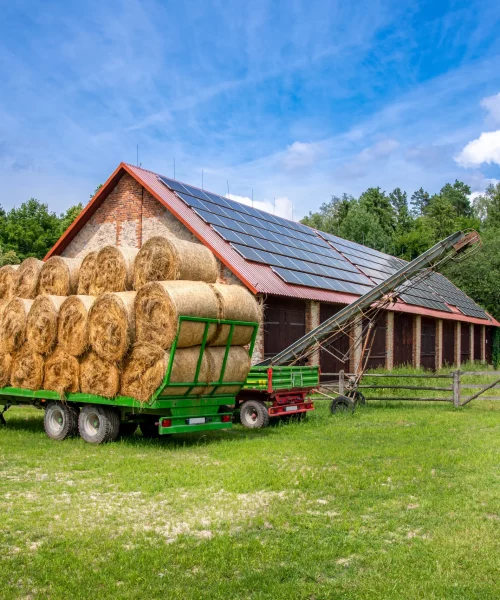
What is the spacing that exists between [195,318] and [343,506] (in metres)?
4.64

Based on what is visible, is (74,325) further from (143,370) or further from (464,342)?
(464,342)

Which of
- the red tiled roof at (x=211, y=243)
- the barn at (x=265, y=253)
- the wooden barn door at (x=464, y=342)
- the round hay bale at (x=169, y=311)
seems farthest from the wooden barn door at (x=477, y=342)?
the round hay bale at (x=169, y=311)

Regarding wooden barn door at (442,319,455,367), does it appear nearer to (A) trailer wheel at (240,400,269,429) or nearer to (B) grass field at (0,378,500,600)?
(A) trailer wheel at (240,400,269,429)

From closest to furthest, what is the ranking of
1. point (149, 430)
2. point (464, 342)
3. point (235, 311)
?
point (235, 311) → point (149, 430) → point (464, 342)

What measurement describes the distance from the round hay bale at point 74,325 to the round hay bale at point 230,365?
219 centimetres

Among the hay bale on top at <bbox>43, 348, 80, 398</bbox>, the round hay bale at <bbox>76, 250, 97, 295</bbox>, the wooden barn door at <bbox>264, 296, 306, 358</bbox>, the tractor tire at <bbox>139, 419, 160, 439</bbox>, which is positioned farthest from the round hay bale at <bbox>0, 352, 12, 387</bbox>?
the wooden barn door at <bbox>264, 296, 306, 358</bbox>

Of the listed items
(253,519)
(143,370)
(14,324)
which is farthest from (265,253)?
(253,519)

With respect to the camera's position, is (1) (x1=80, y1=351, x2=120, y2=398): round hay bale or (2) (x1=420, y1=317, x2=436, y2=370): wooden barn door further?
(2) (x1=420, y1=317, x2=436, y2=370): wooden barn door

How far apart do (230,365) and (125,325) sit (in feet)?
7.08

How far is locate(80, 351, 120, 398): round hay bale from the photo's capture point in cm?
1114

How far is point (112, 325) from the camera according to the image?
436 inches

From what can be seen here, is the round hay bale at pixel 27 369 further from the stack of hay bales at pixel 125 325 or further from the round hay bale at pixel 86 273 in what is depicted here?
the round hay bale at pixel 86 273

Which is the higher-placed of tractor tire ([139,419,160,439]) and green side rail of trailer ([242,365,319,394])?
green side rail of trailer ([242,365,319,394])

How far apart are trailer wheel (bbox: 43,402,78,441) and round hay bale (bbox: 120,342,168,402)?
1.70 meters
